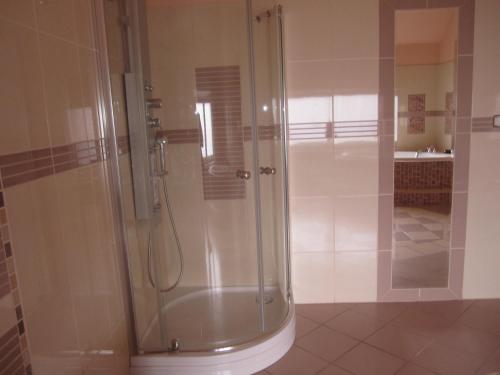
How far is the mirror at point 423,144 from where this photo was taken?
7.40 feet

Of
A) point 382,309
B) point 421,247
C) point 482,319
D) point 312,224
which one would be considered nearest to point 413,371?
point 382,309

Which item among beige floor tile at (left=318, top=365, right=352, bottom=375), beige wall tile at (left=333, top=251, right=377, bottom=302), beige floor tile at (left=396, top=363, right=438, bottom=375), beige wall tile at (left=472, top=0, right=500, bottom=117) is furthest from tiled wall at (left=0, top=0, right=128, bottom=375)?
beige wall tile at (left=472, top=0, right=500, bottom=117)

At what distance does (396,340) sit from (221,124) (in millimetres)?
1559

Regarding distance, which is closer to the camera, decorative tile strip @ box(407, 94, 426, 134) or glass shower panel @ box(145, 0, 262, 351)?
glass shower panel @ box(145, 0, 262, 351)

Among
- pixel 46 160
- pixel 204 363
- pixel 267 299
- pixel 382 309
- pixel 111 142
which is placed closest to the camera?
pixel 46 160

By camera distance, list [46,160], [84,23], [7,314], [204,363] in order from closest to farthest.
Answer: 1. [7,314]
2. [46,160]
3. [84,23]
4. [204,363]

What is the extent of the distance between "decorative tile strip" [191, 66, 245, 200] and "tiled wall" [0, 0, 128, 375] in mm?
768

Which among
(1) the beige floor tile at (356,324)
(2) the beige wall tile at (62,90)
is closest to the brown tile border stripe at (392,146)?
(1) the beige floor tile at (356,324)

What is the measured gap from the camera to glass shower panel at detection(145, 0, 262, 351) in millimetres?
2141

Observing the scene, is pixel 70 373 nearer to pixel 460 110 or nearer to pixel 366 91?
pixel 366 91

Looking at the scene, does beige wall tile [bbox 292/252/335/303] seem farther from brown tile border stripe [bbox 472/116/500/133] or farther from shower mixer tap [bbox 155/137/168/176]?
brown tile border stripe [bbox 472/116/500/133]

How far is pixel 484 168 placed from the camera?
7.84ft

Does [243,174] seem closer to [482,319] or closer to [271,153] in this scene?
[271,153]

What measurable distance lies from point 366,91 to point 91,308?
1.87m
